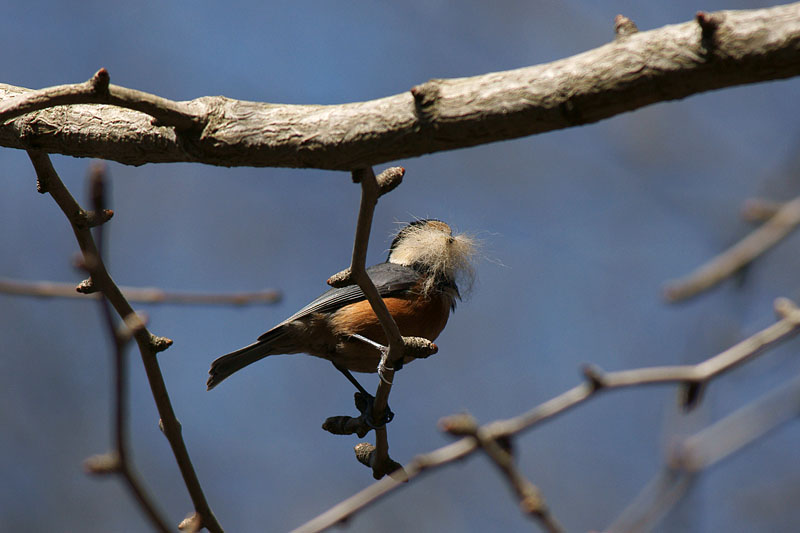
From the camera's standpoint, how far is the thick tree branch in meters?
1.92

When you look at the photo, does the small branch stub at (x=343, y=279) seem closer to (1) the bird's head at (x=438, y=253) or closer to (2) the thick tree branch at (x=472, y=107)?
(2) the thick tree branch at (x=472, y=107)

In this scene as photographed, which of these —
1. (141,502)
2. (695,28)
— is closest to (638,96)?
(695,28)

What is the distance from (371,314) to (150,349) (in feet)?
6.82

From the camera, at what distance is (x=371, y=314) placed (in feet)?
15.4

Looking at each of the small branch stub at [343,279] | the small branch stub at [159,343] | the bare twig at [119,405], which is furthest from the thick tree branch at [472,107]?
the bare twig at [119,405]

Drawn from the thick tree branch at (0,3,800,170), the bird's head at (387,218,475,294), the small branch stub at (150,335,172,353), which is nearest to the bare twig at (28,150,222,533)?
the small branch stub at (150,335,172,353)

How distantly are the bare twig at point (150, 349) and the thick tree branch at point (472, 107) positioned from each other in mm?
258

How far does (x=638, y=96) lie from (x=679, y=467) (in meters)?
0.94

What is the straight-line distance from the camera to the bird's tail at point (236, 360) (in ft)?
16.3

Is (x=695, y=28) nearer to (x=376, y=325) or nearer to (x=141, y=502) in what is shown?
(x=141, y=502)

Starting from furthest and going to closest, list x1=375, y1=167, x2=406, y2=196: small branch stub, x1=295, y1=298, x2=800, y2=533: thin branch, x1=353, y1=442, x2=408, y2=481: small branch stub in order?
x1=353, y1=442, x2=408, y2=481: small branch stub, x1=375, y1=167, x2=406, y2=196: small branch stub, x1=295, y1=298, x2=800, y2=533: thin branch

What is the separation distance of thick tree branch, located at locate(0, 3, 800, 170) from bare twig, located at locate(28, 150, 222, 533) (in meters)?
0.26

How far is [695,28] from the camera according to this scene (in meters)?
1.97

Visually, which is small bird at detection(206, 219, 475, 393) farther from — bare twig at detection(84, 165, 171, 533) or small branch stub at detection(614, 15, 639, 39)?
bare twig at detection(84, 165, 171, 533)
